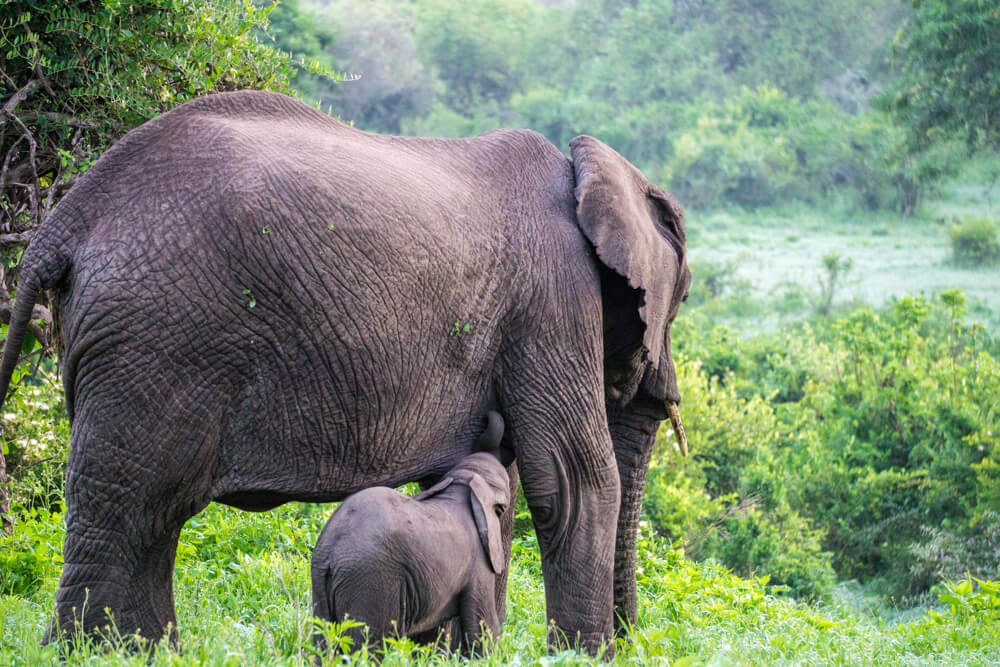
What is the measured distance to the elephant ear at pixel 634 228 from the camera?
5062 millimetres

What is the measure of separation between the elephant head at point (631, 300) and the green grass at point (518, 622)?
27.9 inches

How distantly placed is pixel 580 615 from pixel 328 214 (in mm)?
2014

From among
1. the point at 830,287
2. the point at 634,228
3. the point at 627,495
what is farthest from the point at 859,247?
the point at 634,228

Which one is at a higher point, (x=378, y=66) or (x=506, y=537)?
(x=506, y=537)

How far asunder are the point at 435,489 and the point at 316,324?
79 cm

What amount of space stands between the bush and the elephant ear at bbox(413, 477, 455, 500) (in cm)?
3134

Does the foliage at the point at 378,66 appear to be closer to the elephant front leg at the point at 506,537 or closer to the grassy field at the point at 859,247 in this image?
the grassy field at the point at 859,247

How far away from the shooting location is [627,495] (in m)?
5.77

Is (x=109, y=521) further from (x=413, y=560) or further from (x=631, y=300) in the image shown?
(x=631, y=300)

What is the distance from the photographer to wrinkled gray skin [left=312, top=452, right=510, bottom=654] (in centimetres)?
419

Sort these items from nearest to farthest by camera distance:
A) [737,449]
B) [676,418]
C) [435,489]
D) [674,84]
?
1. [435,489]
2. [676,418]
3. [737,449]
4. [674,84]

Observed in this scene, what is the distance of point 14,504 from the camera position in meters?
8.09

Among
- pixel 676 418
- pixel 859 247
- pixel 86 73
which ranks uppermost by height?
pixel 86 73

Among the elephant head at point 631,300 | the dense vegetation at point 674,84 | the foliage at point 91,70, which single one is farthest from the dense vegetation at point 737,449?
the dense vegetation at point 674,84
